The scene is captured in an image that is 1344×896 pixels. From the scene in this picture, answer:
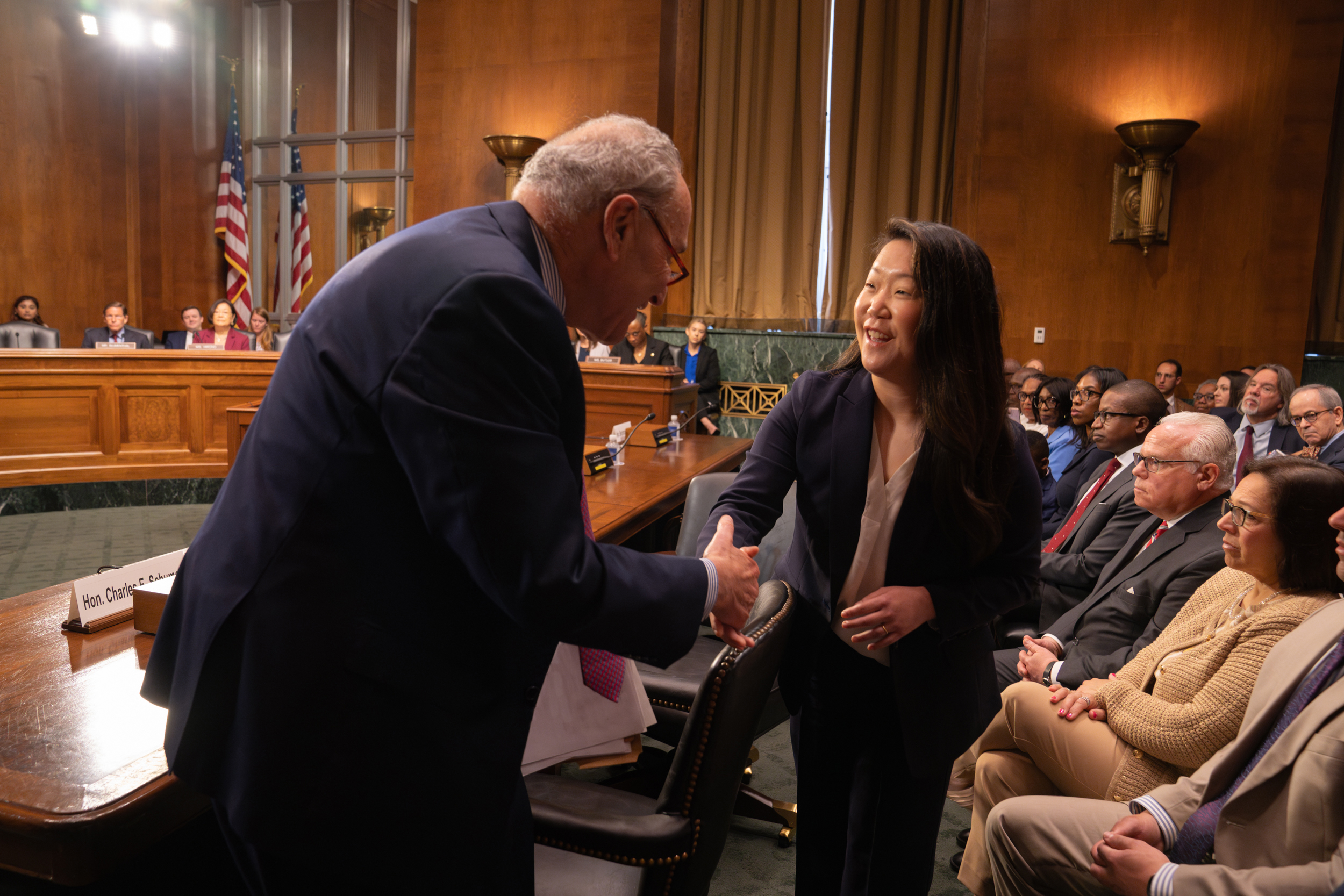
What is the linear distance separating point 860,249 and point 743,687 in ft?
24.8

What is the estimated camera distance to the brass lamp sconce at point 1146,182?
6996mm

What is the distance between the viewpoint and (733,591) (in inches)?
45.6

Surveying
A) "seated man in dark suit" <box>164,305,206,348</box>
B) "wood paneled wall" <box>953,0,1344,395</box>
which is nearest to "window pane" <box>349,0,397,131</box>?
"seated man in dark suit" <box>164,305,206,348</box>

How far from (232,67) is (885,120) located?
25.3 ft

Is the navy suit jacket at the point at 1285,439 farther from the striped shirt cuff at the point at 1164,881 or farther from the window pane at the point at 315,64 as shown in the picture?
the window pane at the point at 315,64

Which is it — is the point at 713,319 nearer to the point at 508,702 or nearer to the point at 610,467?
the point at 610,467

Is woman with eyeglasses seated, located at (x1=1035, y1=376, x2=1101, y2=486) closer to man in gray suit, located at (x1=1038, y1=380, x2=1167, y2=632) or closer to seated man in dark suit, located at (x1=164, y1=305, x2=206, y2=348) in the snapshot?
man in gray suit, located at (x1=1038, y1=380, x2=1167, y2=632)

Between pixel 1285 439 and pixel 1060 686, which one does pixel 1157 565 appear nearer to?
pixel 1060 686

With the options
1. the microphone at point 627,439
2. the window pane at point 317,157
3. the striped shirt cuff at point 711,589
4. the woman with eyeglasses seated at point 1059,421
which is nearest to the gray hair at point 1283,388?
the woman with eyeglasses seated at point 1059,421

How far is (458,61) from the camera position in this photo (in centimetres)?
910

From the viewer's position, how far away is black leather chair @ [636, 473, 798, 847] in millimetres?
2174

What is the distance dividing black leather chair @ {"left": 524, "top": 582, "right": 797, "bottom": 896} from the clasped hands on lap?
1.11 metres

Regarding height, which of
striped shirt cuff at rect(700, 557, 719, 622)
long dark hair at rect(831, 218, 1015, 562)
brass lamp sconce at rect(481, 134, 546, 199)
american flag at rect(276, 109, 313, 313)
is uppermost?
brass lamp sconce at rect(481, 134, 546, 199)

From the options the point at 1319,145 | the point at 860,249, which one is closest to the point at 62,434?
the point at 860,249
